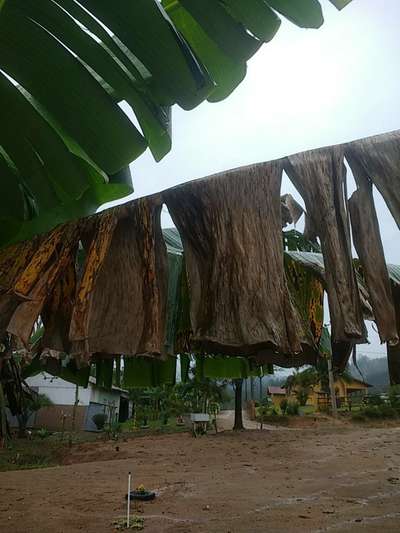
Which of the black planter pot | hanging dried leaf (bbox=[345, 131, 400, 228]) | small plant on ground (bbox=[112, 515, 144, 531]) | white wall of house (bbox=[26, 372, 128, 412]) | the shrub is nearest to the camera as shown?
hanging dried leaf (bbox=[345, 131, 400, 228])

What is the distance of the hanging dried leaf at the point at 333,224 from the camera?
146 cm

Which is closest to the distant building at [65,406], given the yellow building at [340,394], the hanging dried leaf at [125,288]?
the yellow building at [340,394]

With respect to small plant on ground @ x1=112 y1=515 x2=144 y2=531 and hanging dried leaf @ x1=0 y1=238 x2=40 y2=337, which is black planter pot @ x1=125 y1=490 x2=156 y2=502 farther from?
hanging dried leaf @ x1=0 y1=238 x2=40 y2=337

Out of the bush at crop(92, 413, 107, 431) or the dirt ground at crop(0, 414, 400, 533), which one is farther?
the bush at crop(92, 413, 107, 431)

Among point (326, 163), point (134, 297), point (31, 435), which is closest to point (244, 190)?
point (326, 163)

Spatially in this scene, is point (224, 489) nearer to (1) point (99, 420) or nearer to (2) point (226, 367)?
(2) point (226, 367)

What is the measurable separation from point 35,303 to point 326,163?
1.15 m

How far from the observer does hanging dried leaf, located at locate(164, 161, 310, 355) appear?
1540 millimetres

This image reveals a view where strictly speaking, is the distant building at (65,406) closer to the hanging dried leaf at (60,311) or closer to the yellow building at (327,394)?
the yellow building at (327,394)

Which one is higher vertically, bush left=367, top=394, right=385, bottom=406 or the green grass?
bush left=367, top=394, right=385, bottom=406

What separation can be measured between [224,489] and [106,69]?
877 cm

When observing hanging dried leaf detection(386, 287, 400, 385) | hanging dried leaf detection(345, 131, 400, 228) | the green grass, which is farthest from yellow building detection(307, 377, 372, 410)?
hanging dried leaf detection(345, 131, 400, 228)

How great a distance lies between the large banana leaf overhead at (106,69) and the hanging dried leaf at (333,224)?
17.7 inches

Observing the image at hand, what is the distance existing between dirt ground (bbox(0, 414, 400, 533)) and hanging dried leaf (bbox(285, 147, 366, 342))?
550 centimetres
